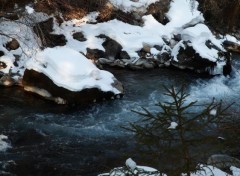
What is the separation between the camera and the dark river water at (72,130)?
8023 mm

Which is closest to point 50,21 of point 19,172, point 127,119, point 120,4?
point 120,4

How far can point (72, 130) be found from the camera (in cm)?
954

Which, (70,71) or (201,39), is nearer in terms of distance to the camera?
(70,71)

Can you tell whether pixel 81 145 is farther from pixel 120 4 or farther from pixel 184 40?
pixel 120 4

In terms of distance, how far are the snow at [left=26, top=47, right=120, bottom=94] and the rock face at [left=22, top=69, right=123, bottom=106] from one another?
116 millimetres

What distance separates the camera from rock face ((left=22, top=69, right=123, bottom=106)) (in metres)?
11.0

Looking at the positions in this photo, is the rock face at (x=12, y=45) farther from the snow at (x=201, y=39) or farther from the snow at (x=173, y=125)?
the snow at (x=173, y=125)

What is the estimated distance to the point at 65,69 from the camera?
11.4 metres

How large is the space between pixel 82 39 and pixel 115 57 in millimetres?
1508

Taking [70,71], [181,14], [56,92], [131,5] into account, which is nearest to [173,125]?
[56,92]

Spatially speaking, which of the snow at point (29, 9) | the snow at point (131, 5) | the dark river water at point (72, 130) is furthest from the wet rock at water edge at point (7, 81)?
the snow at point (131, 5)

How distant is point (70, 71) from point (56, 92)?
774 mm

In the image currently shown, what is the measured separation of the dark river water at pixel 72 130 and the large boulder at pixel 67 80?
0.87 ft

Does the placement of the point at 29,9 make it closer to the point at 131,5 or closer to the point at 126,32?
the point at 126,32
